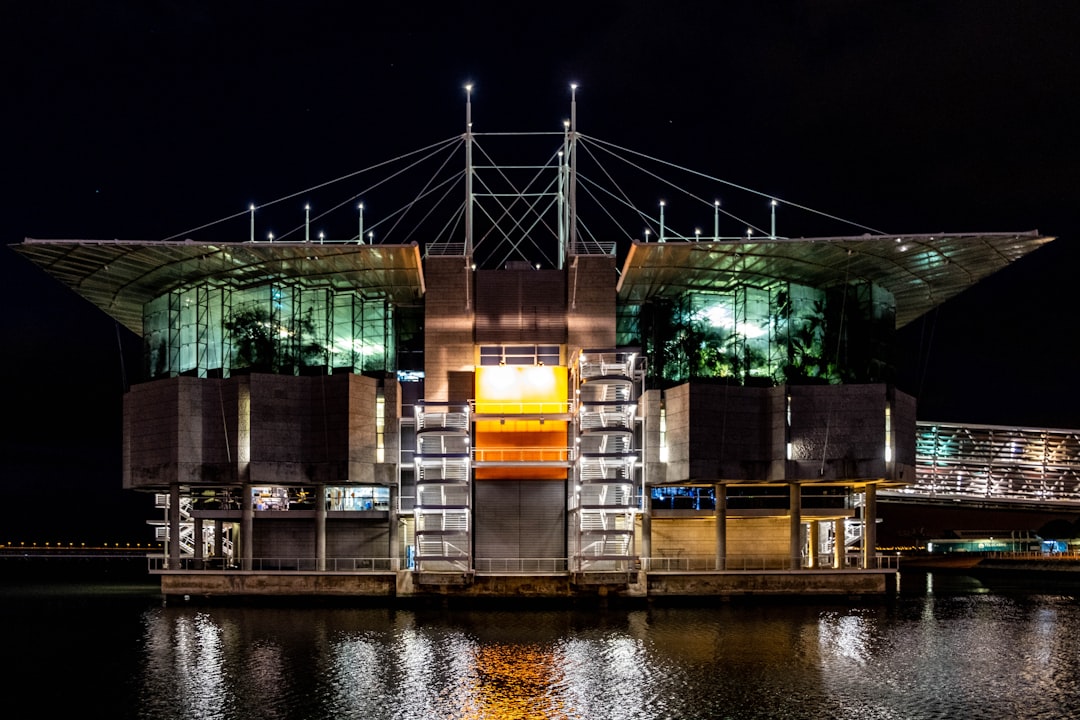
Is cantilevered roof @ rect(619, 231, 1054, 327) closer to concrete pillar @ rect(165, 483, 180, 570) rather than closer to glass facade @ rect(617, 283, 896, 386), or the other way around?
glass facade @ rect(617, 283, 896, 386)

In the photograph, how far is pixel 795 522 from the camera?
70.9 meters

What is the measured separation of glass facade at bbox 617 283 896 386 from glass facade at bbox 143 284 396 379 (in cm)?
1886

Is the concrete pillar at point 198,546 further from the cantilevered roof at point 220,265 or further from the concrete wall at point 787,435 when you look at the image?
the concrete wall at point 787,435

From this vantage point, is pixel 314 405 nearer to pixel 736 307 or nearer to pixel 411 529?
pixel 411 529

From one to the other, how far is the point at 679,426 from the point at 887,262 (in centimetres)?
1612

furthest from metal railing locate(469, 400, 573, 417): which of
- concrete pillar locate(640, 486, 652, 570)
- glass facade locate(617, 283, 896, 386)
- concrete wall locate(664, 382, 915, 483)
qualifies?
concrete wall locate(664, 382, 915, 483)

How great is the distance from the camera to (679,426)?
7044 cm

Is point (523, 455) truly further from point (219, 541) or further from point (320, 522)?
point (219, 541)

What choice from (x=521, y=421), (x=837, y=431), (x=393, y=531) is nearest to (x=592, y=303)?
(x=521, y=421)

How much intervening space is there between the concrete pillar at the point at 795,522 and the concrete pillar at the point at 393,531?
2479 centimetres

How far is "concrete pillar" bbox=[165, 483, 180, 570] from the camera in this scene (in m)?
69.4

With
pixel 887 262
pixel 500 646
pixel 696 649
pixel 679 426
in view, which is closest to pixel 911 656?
pixel 696 649

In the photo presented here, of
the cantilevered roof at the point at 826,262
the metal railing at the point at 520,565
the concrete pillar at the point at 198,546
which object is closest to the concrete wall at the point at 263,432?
the concrete pillar at the point at 198,546

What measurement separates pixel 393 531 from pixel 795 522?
25.5 meters
